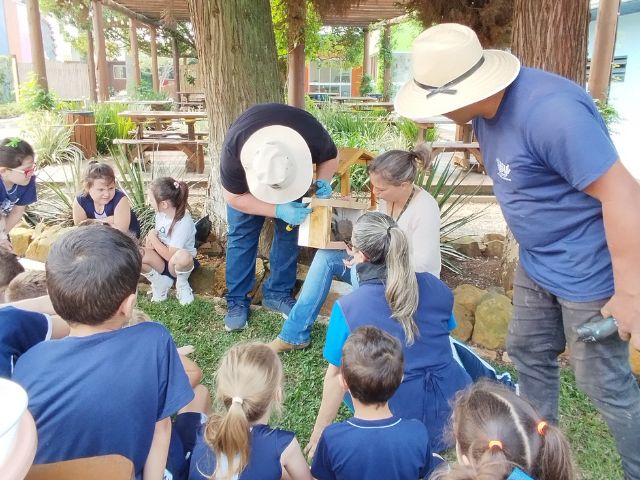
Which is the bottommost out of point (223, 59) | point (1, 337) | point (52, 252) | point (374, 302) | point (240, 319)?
point (240, 319)

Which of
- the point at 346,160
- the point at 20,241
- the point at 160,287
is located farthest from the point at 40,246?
the point at 346,160

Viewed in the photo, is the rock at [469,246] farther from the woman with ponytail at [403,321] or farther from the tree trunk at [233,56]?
the woman with ponytail at [403,321]

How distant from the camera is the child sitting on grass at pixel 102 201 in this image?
368cm

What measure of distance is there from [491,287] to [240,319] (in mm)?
1697

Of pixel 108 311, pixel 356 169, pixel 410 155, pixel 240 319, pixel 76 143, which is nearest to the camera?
pixel 108 311

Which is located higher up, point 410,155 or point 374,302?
point 410,155

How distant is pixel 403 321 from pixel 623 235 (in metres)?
0.81

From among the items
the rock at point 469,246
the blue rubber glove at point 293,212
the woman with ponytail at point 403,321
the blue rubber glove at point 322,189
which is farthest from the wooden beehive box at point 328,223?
the rock at point 469,246

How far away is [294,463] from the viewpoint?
163cm

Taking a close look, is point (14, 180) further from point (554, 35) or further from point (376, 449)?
point (554, 35)

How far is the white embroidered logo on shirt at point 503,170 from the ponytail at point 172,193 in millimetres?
2475

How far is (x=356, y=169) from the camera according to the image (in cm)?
547

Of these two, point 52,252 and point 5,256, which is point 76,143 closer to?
point 5,256

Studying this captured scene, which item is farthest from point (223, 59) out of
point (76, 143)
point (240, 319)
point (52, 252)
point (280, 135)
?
point (76, 143)
